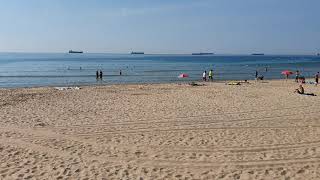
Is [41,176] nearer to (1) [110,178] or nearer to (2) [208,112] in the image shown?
(1) [110,178]

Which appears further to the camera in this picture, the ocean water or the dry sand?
the ocean water

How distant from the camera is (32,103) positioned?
74.3ft

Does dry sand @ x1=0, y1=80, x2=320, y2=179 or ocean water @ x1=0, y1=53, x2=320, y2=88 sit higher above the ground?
dry sand @ x1=0, y1=80, x2=320, y2=179

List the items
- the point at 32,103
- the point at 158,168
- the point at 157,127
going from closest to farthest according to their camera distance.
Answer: the point at 158,168
the point at 157,127
the point at 32,103

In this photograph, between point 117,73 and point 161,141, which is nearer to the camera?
point 161,141

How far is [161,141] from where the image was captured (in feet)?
42.1

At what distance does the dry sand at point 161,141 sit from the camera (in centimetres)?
977

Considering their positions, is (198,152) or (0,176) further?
(198,152)

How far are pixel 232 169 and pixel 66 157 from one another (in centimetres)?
443

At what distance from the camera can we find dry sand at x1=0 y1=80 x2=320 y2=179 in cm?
977

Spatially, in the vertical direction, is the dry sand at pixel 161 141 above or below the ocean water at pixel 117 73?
above

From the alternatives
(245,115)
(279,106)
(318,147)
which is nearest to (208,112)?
(245,115)

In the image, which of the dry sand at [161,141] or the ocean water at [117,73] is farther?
the ocean water at [117,73]

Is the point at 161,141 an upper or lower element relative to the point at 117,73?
upper
